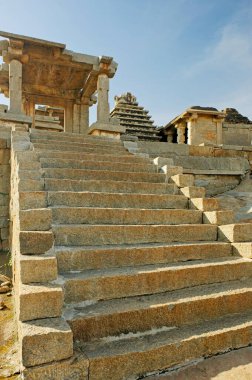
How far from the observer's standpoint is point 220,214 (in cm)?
350

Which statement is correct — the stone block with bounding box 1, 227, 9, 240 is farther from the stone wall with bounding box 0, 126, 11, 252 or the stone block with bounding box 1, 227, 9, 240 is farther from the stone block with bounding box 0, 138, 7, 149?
the stone block with bounding box 0, 138, 7, 149

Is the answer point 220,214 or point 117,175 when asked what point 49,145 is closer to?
point 117,175

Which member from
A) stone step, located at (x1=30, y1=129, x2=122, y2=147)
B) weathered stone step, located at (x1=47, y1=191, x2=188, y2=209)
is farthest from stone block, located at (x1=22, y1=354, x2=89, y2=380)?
stone step, located at (x1=30, y1=129, x2=122, y2=147)

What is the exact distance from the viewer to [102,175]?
415cm

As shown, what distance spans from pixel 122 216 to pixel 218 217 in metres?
1.29

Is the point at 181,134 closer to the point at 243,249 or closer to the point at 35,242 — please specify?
the point at 243,249

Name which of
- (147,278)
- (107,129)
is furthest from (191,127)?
(147,278)

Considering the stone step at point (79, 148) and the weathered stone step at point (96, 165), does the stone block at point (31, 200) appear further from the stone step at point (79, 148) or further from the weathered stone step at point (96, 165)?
the stone step at point (79, 148)

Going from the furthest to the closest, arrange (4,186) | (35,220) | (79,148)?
(4,186), (79,148), (35,220)

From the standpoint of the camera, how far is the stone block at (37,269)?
203cm

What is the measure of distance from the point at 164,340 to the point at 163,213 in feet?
5.39

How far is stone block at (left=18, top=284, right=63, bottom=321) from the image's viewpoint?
181 centimetres

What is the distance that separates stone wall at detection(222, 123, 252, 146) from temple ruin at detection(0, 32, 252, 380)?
10783 mm

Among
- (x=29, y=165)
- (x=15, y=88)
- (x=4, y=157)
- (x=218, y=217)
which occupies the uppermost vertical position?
(x=15, y=88)
